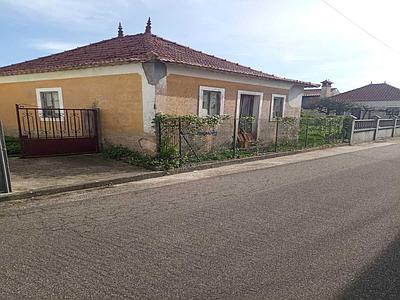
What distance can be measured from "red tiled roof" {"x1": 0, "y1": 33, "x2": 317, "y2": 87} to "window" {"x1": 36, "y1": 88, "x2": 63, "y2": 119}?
31.3 inches

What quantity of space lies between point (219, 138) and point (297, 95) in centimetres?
610

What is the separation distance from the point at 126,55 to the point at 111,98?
60.0 inches

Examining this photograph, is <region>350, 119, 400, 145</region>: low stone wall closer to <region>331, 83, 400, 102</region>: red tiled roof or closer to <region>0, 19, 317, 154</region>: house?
<region>0, 19, 317, 154</region>: house

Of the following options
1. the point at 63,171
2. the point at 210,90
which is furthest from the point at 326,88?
the point at 63,171

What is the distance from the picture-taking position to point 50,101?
11.8 m

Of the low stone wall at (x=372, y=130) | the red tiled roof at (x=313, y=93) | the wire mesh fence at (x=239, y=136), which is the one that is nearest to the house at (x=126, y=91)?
the wire mesh fence at (x=239, y=136)

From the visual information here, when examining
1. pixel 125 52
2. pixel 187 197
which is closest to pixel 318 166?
pixel 187 197

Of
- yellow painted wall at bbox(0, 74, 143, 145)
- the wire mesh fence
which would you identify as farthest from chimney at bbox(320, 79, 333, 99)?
yellow painted wall at bbox(0, 74, 143, 145)

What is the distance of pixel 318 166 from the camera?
971cm

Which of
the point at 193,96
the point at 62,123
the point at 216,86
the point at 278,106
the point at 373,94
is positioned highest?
the point at 373,94

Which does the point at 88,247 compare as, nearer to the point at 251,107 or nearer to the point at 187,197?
the point at 187,197

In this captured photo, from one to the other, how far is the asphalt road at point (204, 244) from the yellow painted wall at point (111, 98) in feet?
11.9

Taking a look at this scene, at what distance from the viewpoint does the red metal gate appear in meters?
9.39

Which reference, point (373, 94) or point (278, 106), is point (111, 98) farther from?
point (373, 94)
